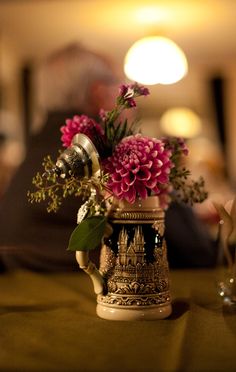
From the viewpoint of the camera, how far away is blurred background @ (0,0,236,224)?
4008mm

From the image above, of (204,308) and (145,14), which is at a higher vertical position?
(145,14)

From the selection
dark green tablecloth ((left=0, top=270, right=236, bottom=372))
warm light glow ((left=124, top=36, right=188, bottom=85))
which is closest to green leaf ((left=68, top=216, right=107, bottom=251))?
dark green tablecloth ((left=0, top=270, right=236, bottom=372))

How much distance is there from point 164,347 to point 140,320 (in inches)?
5.2

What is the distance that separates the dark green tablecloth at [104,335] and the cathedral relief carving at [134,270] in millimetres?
49

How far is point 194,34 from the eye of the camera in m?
4.84

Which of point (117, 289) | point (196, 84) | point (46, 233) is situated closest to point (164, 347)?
point (117, 289)

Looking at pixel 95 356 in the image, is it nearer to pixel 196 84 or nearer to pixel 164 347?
pixel 164 347

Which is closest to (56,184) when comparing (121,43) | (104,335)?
(104,335)

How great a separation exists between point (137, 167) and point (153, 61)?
3082 millimetres

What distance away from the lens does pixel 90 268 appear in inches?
31.8

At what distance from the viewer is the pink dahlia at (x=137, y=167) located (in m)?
0.78

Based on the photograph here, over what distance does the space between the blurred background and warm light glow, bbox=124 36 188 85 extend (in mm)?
277

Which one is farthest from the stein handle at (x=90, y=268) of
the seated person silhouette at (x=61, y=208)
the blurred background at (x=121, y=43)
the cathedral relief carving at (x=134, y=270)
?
the blurred background at (x=121, y=43)

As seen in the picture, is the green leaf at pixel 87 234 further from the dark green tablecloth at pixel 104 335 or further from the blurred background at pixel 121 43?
the blurred background at pixel 121 43
